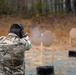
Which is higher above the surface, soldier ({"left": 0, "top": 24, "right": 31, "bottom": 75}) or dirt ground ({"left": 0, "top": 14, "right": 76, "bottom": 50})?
dirt ground ({"left": 0, "top": 14, "right": 76, "bottom": 50})

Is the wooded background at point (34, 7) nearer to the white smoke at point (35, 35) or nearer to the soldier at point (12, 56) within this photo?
the white smoke at point (35, 35)

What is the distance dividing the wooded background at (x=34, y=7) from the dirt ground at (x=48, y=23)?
1.00 meters

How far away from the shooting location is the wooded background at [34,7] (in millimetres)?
25344

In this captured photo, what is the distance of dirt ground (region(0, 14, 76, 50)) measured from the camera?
2138cm

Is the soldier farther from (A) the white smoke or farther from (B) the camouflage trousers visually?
(A) the white smoke

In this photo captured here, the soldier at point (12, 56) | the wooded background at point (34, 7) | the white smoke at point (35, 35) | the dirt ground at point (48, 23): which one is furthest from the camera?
the wooded background at point (34, 7)

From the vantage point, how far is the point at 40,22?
23.3m

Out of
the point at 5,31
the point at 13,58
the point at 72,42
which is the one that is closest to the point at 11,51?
the point at 13,58

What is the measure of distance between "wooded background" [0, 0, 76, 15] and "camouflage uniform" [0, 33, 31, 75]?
2050 centimetres

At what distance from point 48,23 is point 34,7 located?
9.30 ft

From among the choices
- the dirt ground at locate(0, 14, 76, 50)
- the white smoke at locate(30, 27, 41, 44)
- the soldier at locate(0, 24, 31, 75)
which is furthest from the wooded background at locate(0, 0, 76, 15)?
the soldier at locate(0, 24, 31, 75)

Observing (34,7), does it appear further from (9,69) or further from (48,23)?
(9,69)

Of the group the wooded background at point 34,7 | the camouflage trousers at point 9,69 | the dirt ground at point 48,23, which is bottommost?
the camouflage trousers at point 9,69

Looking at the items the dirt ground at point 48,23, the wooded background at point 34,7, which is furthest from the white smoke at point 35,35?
the wooded background at point 34,7
